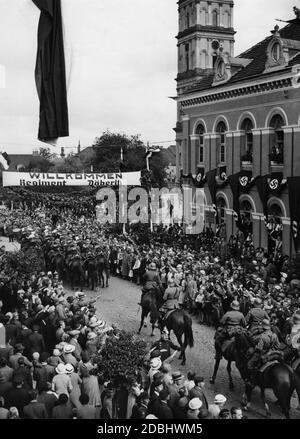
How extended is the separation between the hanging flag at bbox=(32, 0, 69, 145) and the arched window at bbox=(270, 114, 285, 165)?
1713 centimetres

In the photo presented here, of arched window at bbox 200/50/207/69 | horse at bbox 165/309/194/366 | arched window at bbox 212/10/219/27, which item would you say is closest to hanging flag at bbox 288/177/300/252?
horse at bbox 165/309/194/366

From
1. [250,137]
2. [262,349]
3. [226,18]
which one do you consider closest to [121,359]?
[262,349]

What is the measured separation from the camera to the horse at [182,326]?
15.3 meters

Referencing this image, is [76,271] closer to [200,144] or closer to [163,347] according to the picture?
[163,347]

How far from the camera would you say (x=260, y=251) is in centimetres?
2589

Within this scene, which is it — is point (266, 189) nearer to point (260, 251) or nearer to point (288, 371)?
point (260, 251)

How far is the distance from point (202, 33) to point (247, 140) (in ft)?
120

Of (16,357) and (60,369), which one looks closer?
(60,369)

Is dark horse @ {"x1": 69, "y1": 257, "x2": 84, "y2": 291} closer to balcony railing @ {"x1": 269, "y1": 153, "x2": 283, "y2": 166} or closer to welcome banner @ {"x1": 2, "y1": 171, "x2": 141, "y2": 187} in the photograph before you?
balcony railing @ {"x1": 269, "y1": 153, "x2": 283, "y2": 166}

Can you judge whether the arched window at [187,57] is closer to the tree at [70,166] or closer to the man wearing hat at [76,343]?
the tree at [70,166]

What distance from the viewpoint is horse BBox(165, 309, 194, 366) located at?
603 inches

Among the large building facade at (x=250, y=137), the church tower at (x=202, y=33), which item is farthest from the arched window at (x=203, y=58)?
the large building facade at (x=250, y=137)

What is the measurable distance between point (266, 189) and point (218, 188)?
5.21 meters

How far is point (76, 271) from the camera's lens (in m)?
23.3
